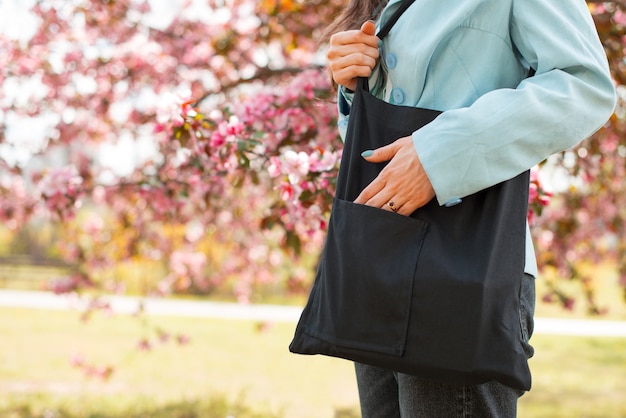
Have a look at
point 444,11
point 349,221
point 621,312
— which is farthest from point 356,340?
point 621,312

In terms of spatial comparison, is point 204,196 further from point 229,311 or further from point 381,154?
point 229,311

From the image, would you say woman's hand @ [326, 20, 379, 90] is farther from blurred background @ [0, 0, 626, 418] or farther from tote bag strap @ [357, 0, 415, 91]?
blurred background @ [0, 0, 626, 418]

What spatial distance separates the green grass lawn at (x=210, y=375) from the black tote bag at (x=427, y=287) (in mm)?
3322

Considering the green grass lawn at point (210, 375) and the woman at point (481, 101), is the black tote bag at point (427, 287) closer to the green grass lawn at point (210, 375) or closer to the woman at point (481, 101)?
the woman at point (481, 101)

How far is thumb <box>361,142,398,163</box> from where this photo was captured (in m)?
0.98

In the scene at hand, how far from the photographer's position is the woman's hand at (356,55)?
3.62ft

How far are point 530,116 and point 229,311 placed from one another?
308 inches

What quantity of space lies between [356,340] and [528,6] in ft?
1.72

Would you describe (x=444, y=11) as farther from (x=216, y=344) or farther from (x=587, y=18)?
(x=216, y=344)

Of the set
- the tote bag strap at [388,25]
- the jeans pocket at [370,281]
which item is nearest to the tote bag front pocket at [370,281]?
the jeans pocket at [370,281]

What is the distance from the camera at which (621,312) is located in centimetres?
931

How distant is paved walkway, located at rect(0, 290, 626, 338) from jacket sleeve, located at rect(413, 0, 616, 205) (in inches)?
267

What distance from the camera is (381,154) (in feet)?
3.24

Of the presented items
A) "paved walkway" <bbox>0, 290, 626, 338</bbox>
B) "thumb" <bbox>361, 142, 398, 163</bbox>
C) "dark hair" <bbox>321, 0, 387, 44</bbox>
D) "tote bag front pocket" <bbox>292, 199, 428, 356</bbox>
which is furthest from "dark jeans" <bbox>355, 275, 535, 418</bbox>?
"paved walkway" <bbox>0, 290, 626, 338</bbox>
